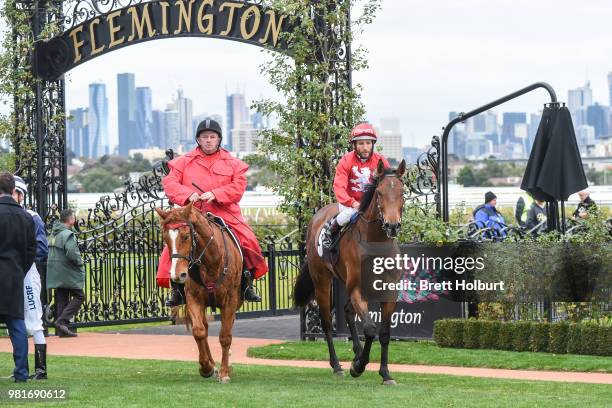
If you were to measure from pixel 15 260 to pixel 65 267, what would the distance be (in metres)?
6.84

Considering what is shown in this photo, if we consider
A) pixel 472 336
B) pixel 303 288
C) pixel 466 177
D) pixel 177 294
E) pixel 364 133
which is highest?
pixel 466 177

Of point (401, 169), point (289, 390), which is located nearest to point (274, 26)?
point (401, 169)

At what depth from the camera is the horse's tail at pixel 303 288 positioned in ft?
46.7

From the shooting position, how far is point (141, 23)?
1786cm

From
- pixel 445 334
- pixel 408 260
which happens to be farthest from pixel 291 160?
pixel 445 334

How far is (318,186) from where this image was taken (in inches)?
645

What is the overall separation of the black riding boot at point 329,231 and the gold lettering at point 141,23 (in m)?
6.07

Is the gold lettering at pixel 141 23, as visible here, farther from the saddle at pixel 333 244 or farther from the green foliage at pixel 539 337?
the green foliage at pixel 539 337

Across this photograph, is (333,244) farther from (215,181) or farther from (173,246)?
(173,246)

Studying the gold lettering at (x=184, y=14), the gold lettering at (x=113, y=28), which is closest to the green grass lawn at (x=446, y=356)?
the gold lettering at (x=184, y=14)

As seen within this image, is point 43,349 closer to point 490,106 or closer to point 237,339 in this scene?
point 237,339

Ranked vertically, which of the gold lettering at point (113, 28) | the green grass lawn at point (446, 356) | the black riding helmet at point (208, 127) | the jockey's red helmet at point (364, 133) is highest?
the gold lettering at point (113, 28)

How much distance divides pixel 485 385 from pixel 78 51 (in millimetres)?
9439

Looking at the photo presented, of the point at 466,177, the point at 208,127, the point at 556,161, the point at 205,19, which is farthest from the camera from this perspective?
the point at 466,177
